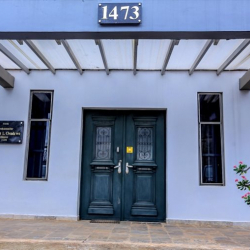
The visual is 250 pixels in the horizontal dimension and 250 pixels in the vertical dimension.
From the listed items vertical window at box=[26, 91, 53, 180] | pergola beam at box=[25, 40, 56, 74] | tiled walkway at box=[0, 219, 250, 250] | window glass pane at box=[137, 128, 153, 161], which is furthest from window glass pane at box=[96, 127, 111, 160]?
pergola beam at box=[25, 40, 56, 74]

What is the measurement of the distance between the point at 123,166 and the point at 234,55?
2.48m

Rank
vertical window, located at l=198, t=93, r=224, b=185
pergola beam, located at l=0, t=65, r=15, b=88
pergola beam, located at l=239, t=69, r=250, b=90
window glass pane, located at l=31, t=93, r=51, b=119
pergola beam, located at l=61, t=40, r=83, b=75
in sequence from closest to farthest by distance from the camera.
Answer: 1. pergola beam, located at l=61, t=40, r=83, b=75
2. pergola beam, located at l=239, t=69, r=250, b=90
3. pergola beam, located at l=0, t=65, r=15, b=88
4. vertical window, located at l=198, t=93, r=224, b=185
5. window glass pane, located at l=31, t=93, r=51, b=119

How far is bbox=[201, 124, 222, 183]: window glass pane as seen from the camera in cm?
458

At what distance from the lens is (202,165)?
4.61 m

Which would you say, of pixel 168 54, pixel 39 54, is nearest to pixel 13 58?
pixel 39 54

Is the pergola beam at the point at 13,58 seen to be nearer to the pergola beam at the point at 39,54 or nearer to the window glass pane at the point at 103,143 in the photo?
the pergola beam at the point at 39,54

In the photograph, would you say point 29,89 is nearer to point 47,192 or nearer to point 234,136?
point 47,192

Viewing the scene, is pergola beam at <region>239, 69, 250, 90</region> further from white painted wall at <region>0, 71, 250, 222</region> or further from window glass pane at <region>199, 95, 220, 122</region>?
window glass pane at <region>199, 95, 220, 122</region>

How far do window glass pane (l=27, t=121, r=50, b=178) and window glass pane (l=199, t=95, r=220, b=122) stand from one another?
8.87 ft

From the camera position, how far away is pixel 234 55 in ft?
13.1

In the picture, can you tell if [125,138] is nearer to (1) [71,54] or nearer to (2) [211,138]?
(2) [211,138]
